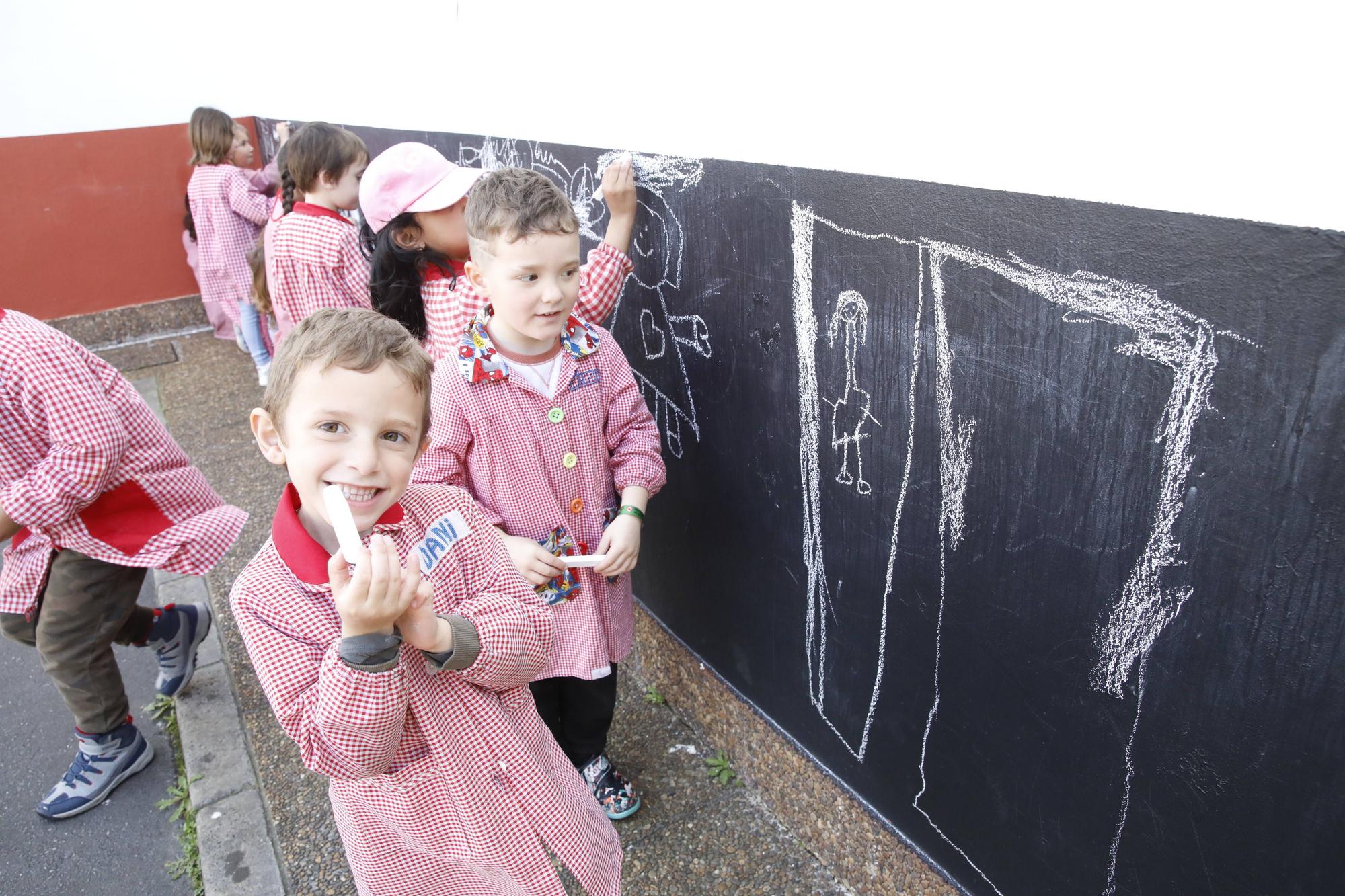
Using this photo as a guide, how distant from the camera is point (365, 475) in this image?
150 centimetres

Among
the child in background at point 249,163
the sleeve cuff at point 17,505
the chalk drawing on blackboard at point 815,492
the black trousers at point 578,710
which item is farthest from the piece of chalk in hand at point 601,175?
the child in background at point 249,163

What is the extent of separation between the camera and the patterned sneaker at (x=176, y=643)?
3.50 meters

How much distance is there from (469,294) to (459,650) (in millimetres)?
1441

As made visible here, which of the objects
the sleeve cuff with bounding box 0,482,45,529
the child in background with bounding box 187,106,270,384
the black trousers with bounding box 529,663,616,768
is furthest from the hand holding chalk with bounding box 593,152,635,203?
the child in background with bounding box 187,106,270,384

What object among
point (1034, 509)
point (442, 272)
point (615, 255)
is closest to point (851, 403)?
point (1034, 509)

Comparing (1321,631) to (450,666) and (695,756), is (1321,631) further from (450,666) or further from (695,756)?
(695,756)

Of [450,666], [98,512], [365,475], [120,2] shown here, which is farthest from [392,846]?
[120,2]

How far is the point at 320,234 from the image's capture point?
3.75 meters

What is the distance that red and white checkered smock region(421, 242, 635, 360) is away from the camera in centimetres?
268

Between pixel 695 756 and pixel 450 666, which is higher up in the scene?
pixel 450 666

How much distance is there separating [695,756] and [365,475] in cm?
191

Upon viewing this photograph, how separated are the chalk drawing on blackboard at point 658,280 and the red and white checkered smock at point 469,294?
0.11 metres

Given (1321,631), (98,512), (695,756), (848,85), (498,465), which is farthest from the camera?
(695,756)

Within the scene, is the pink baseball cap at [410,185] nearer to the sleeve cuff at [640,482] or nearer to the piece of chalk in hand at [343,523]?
the sleeve cuff at [640,482]
